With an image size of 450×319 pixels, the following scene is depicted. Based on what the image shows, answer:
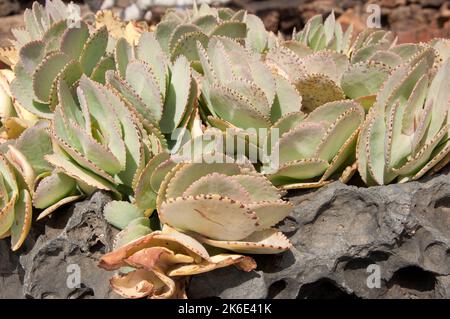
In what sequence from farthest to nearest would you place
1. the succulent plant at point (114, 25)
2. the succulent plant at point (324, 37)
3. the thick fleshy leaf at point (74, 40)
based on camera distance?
the succulent plant at point (114, 25), the succulent plant at point (324, 37), the thick fleshy leaf at point (74, 40)

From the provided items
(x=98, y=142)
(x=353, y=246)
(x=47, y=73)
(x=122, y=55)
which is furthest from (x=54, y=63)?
(x=353, y=246)

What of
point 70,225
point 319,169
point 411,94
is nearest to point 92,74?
point 70,225

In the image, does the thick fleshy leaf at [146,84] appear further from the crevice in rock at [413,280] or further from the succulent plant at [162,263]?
the crevice in rock at [413,280]

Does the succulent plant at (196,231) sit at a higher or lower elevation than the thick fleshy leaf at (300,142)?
lower

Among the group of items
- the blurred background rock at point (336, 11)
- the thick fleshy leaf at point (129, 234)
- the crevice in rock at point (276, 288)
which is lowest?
the blurred background rock at point (336, 11)

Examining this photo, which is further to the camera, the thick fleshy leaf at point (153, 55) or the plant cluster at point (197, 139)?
the thick fleshy leaf at point (153, 55)

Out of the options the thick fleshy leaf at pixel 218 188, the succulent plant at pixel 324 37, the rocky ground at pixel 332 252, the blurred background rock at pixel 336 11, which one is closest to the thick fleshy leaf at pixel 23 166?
the rocky ground at pixel 332 252

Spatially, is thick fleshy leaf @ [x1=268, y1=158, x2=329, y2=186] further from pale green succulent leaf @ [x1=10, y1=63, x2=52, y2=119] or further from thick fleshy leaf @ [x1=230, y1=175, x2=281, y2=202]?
pale green succulent leaf @ [x1=10, y1=63, x2=52, y2=119]
